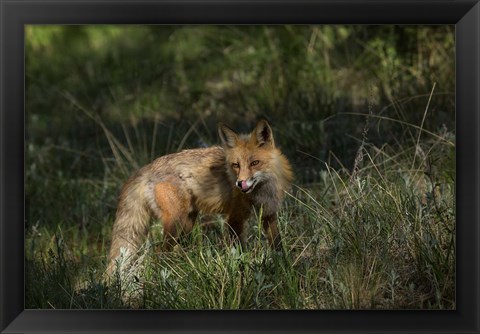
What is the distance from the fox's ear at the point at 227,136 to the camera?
6.85m

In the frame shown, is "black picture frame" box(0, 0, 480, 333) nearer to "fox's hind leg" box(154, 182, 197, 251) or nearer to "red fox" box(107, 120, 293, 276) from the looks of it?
"red fox" box(107, 120, 293, 276)

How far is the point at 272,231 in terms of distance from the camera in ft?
22.7

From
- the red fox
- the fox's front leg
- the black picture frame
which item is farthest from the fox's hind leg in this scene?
the black picture frame

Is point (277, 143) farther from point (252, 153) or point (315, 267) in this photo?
point (315, 267)

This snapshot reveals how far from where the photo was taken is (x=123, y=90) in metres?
11.3

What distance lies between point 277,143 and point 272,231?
202 centimetres

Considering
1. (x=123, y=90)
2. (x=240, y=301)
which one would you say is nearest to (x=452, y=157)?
(x=240, y=301)

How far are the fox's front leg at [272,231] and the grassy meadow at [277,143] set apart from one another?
78mm

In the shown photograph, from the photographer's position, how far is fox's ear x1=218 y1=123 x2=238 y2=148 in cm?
685
